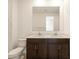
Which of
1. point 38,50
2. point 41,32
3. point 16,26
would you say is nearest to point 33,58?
point 38,50

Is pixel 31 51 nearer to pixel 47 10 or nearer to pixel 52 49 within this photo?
pixel 52 49

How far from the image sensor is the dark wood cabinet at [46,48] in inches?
129

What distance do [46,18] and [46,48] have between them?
50.8 inches

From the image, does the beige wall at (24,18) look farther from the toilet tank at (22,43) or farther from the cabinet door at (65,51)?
the cabinet door at (65,51)

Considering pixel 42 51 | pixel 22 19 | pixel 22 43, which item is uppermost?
pixel 22 19

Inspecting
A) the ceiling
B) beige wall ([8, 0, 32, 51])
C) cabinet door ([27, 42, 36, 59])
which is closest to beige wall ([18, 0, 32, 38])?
beige wall ([8, 0, 32, 51])

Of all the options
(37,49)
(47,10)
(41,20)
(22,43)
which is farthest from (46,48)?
(47,10)

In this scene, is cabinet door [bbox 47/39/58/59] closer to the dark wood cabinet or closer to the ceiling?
the dark wood cabinet

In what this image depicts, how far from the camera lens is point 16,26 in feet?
14.1

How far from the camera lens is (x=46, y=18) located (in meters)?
4.26

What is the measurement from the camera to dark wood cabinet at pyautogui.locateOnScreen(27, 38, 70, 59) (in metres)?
3.27
